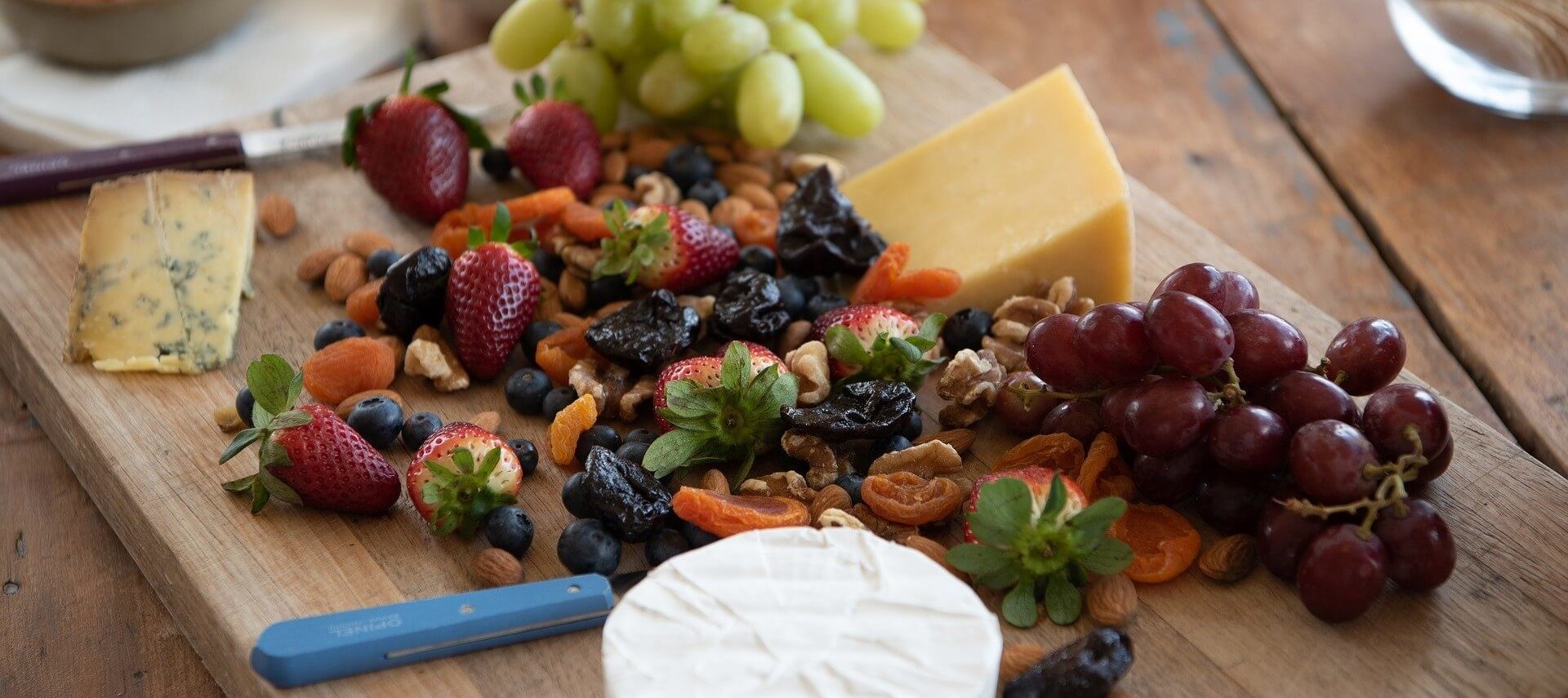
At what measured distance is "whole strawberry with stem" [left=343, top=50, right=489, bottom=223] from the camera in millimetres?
1930

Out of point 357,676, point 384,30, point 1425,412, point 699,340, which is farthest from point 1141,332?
point 384,30

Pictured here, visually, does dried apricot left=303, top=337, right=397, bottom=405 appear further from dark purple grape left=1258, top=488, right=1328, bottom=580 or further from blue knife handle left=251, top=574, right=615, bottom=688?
dark purple grape left=1258, top=488, right=1328, bottom=580

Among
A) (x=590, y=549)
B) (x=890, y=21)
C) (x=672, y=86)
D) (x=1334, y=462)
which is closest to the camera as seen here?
(x=1334, y=462)

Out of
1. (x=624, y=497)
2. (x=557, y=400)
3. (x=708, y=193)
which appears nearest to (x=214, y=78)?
(x=708, y=193)

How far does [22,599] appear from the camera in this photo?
1.48 meters

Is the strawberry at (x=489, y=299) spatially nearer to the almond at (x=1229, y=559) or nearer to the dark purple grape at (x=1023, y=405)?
the dark purple grape at (x=1023, y=405)

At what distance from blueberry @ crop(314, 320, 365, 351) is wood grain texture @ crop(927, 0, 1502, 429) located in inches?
49.3

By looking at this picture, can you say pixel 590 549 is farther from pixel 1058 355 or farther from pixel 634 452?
pixel 1058 355

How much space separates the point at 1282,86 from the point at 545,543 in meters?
1.65

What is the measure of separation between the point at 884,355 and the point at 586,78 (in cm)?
82

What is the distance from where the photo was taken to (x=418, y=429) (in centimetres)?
155

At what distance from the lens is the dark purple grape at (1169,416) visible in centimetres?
134

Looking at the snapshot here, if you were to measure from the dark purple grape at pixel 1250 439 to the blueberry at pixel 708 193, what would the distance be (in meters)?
0.90

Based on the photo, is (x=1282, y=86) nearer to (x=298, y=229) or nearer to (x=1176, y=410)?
(x=1176, y=410)
